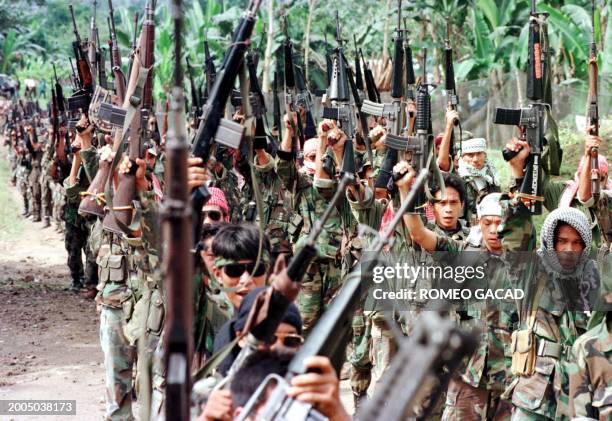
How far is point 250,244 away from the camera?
13.8 ft

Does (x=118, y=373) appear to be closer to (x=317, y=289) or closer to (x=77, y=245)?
(x=317, y=289)

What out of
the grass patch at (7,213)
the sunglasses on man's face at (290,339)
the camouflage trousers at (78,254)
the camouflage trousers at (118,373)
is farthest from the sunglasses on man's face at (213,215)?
the grass patch at (7,213)

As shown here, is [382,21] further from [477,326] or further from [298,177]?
[477,326]

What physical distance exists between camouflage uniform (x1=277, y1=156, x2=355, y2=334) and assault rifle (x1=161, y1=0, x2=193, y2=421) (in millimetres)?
5712

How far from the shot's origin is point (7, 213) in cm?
2517

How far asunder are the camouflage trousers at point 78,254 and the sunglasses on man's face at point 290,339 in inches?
398

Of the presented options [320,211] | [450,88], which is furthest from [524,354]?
[450,88]

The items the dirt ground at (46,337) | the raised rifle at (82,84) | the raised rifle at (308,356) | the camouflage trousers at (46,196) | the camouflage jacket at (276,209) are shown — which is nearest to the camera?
the raised rifle at (308,356)

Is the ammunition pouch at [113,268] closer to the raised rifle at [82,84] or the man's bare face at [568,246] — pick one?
the raised rifle at [82,84]

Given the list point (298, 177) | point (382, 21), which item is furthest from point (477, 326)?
point (382, 21)

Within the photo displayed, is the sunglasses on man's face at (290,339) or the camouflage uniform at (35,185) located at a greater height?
the sunglasses on man's face at (290,339)

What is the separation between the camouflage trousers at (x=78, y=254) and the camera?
12.9 meters

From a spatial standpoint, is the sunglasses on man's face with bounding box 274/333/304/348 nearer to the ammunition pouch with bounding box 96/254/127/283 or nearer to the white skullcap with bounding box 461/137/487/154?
the ammunition pouch with bounding box 96/254/127/283

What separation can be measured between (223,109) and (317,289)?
3.95 metres
